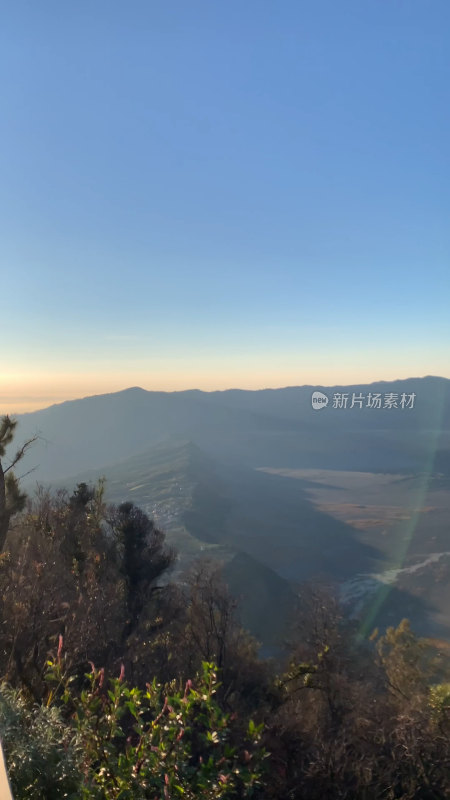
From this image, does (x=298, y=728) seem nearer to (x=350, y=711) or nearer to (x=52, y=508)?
(x=350, y=711)

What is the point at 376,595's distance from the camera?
6931 centimetres

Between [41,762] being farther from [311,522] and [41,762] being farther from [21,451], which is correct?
[311,522]

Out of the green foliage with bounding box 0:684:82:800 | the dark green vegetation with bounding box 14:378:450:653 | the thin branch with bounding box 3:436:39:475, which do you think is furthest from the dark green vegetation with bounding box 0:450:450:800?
the dark green vegetation with bounding box 14:378:450:653

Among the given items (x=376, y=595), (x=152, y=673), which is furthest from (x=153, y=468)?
(x=152, y=673)

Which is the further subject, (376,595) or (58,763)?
(376,595)

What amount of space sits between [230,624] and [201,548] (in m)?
56.7

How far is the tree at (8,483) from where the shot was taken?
52.7 feet

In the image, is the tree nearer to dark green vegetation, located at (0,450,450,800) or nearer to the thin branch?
the thin branch

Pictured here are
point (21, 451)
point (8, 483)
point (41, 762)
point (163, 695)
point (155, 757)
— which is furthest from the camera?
point (8, 483)

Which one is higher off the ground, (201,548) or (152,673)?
(152,673)

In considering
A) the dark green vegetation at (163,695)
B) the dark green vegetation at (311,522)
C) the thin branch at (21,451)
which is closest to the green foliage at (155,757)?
the dark green vegetation at (163,695)

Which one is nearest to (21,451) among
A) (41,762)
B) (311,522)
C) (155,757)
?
(41,762)

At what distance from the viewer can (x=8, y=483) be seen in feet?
54.9

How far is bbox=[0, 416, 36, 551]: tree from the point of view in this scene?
16.1m
